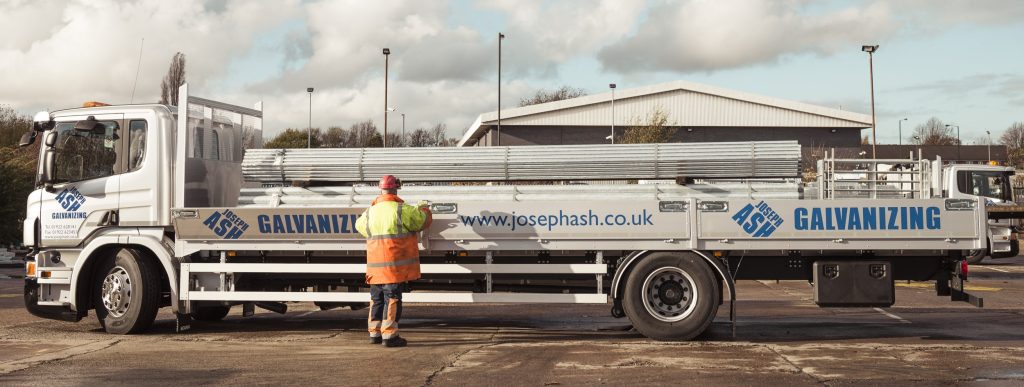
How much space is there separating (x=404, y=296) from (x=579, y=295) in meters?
1.78

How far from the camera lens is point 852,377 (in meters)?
7.43

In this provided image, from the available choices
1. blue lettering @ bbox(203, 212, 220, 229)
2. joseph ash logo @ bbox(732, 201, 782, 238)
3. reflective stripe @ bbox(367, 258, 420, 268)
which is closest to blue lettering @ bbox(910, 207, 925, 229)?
joseph ash logo @ bbox(732, 201, 782, 238)

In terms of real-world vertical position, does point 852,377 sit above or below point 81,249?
below

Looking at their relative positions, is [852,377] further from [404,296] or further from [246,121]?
[246,121]

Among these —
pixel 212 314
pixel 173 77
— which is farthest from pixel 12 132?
pixel 212 314

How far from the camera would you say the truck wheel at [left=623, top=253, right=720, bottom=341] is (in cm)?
950

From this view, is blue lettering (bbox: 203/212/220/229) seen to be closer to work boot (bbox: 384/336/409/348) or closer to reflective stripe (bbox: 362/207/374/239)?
reflective stripe (bbox: 362/207/374/239)

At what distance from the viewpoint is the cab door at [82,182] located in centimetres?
1064

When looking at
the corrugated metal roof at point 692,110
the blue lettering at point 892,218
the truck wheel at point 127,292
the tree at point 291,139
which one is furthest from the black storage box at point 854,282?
the tree at point 291,139

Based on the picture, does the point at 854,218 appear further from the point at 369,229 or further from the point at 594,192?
the point at 369,229

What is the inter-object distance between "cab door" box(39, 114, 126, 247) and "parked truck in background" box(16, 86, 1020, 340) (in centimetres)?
2

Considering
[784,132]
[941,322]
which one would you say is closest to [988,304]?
[941,322]

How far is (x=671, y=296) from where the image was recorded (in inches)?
380

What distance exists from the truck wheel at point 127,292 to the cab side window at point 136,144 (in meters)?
0.95
